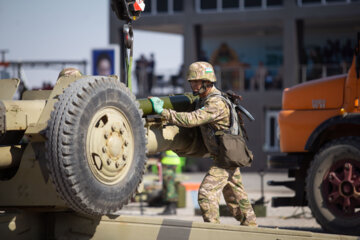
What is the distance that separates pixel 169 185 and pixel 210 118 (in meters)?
7.18

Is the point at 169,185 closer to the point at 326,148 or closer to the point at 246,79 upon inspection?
the point at 326,148

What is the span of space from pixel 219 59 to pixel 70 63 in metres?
12.7

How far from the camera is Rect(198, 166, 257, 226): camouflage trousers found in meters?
6.48

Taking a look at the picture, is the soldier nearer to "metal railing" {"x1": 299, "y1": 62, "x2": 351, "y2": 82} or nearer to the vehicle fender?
the vehicle fender

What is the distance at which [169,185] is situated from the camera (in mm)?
13398

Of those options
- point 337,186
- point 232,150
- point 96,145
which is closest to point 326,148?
point 337,186

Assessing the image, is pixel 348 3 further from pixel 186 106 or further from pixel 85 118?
pixel 85 118

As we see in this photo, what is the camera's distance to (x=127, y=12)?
5.87m

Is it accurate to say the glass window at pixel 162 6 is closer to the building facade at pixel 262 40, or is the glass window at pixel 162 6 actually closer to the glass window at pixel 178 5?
the building facade at pixel 262 40

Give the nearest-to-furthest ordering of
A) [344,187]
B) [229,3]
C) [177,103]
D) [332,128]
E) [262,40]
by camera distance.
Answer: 1. [177,103]
2. [344,187]
3. [332,128]
4. [229,3]
5. [262,40]

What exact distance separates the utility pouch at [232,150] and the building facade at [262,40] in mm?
21782

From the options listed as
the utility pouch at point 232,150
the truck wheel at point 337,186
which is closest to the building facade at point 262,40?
the truck wheel at point 337,186

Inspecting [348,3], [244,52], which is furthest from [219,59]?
[348,3]

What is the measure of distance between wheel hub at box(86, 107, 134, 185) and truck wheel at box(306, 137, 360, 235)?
14.5 ft
